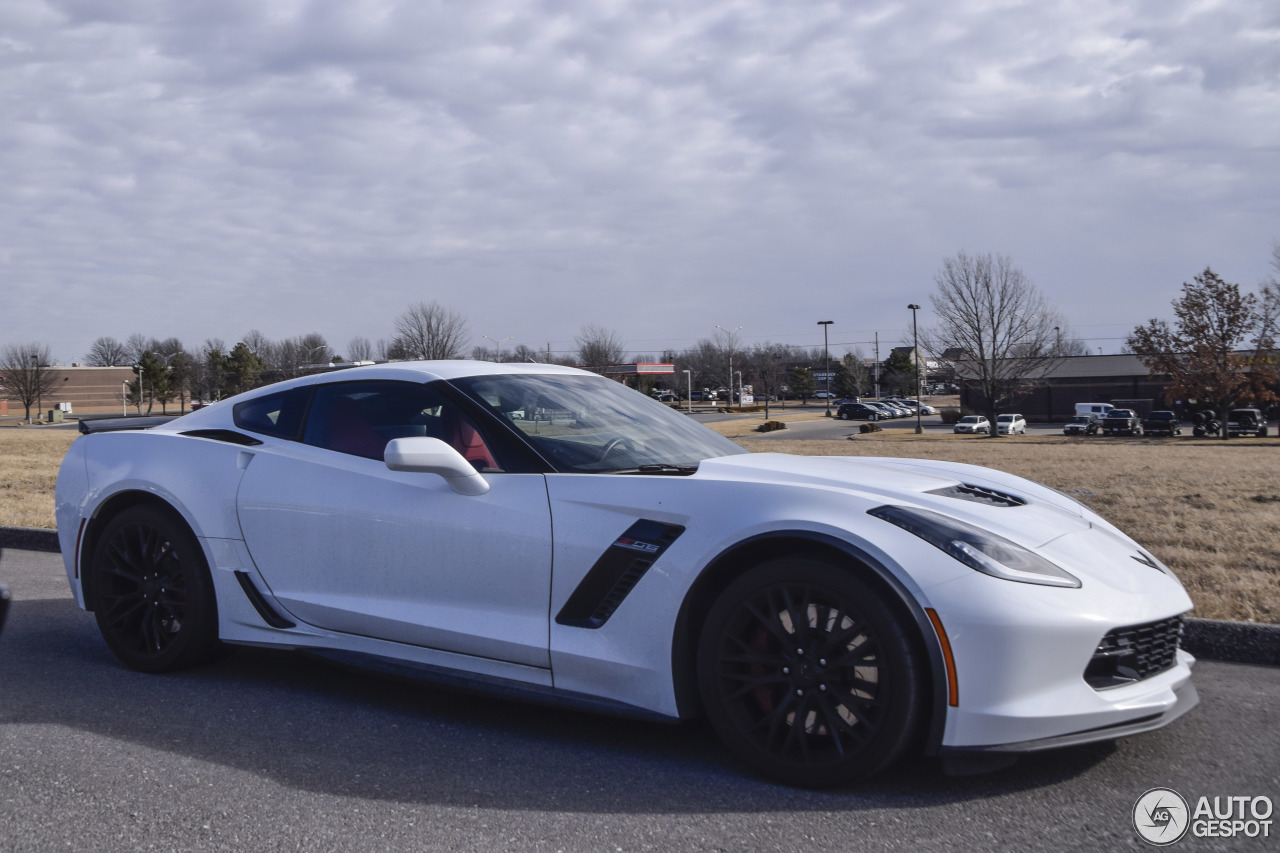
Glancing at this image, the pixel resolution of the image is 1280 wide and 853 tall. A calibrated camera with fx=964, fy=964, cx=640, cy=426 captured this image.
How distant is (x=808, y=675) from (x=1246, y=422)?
50.2 meters

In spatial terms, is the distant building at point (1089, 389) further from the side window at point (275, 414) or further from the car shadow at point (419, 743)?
the car shadow at point (419, 743)

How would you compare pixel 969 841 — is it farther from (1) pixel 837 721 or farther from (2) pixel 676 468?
(2) pixel 676 468

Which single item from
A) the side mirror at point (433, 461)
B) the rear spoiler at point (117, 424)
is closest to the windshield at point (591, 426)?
the side mirror at point (433, 461)

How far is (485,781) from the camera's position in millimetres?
3082

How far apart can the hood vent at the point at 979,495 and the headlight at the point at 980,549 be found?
0.38 m

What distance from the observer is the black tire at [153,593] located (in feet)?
13.7

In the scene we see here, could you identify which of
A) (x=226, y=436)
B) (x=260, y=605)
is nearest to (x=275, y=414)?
(x=226, y=436)

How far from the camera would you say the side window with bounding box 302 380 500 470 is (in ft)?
12.8

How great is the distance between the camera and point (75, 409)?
98.4 meters

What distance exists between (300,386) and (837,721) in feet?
8.97

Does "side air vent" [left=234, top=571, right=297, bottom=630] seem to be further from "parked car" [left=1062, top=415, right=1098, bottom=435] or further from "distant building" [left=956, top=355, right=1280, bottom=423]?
"distant building" [left=956, top=355, right=1280, bottom=423]

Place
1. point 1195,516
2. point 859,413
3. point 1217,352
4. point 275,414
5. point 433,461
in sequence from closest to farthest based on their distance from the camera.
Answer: point 433,461, point 275,414, point 1195,516, point 1217,352, point 859,413

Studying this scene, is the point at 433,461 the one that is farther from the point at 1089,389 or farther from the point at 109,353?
the point at 109,353

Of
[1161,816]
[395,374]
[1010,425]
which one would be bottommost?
[1010,425]
